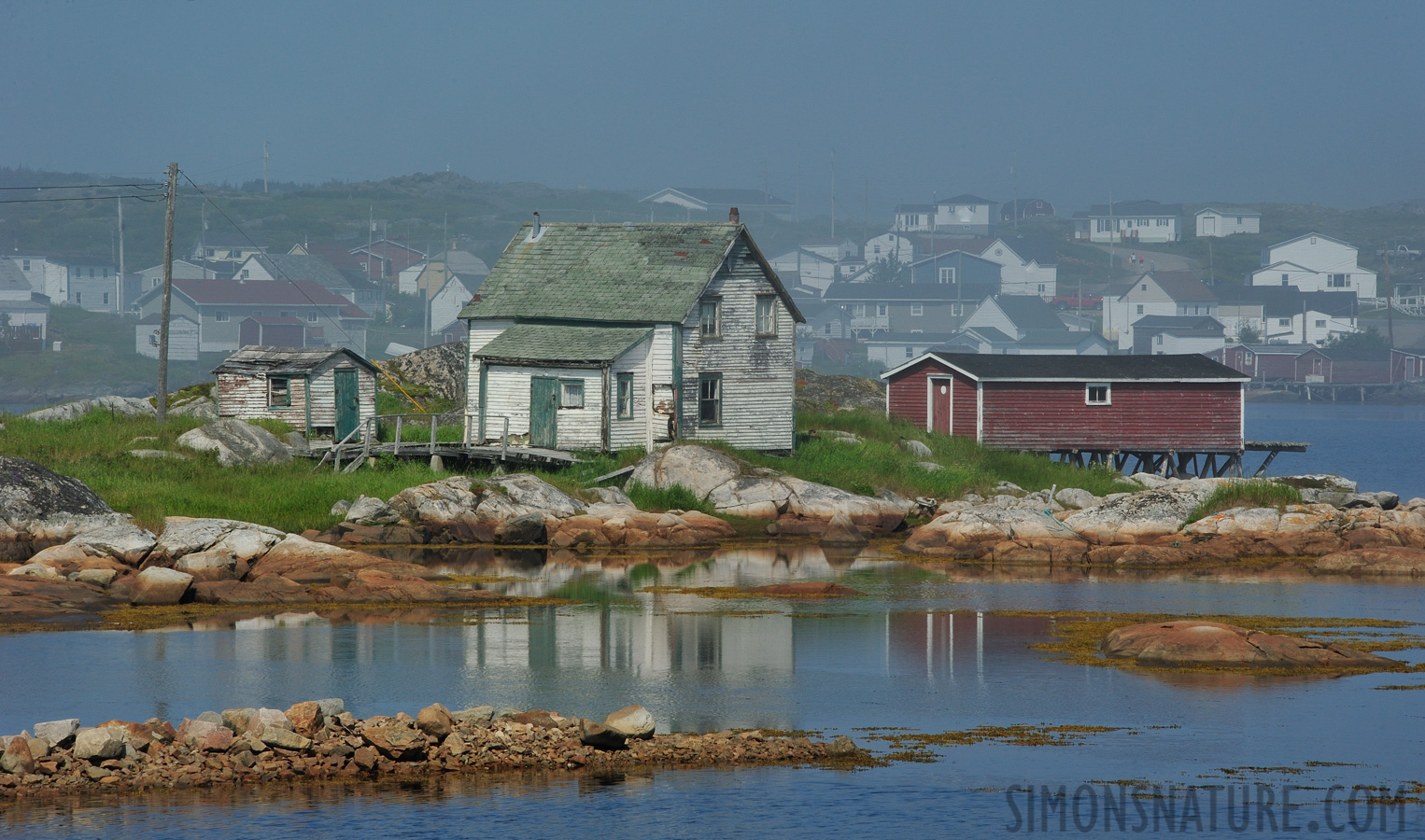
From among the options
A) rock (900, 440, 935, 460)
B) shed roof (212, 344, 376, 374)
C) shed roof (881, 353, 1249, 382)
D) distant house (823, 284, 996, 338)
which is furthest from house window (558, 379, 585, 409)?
distant house (823, 284, 996, 338)

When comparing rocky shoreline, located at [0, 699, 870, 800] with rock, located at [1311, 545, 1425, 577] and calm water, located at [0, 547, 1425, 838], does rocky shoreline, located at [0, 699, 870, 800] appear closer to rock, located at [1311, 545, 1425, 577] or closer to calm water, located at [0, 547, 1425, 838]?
calm water, located at [0, 547, 1425, 838]

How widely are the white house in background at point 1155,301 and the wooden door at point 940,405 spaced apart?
111 metres

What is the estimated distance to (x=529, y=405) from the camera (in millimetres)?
43188

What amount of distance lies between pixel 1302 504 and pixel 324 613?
2539 centimetres

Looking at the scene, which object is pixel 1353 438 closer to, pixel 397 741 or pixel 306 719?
pixel 397 741

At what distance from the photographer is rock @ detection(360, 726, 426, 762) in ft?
56.1

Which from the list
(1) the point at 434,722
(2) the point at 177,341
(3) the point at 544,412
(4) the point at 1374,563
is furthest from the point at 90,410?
(2) the point at 177,341

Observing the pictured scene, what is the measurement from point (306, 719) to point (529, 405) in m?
26.3

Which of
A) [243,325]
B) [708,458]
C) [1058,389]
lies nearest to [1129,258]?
[243,325]

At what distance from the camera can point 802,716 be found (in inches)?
771

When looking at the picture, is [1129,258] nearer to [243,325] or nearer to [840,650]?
[243,325]

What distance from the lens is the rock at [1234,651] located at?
74.5 ft

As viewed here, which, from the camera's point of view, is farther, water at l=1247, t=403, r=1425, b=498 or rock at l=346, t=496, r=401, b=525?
water at l=1247, t=403, r=1425, b=498

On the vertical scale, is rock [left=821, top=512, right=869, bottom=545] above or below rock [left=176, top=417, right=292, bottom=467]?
below
